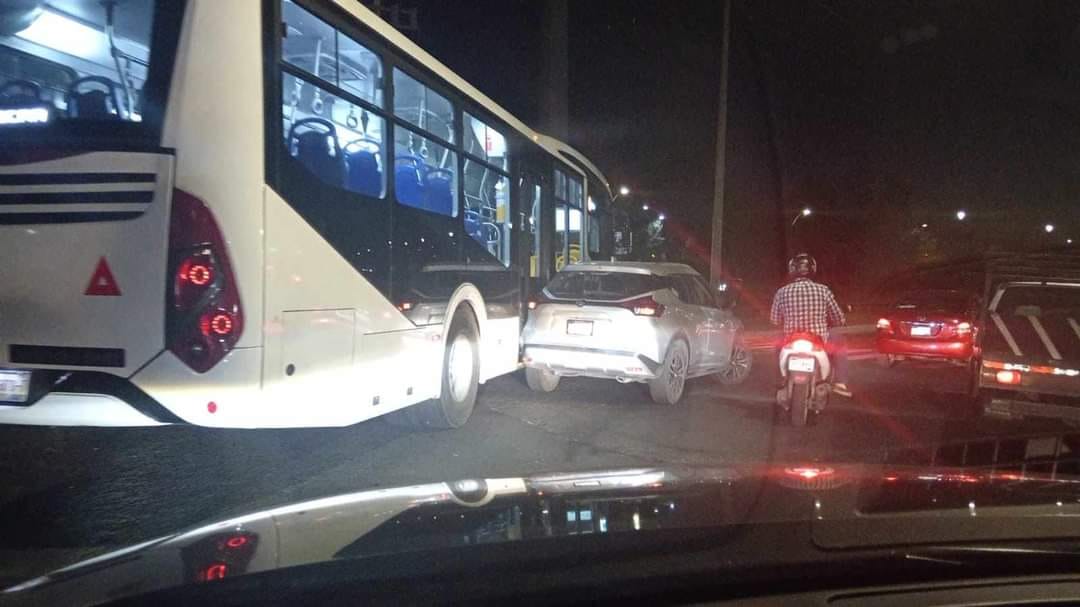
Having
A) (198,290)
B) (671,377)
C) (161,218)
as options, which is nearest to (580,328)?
(671,377)

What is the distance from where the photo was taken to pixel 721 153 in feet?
69.3

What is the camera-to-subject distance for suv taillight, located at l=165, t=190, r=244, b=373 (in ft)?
18.2

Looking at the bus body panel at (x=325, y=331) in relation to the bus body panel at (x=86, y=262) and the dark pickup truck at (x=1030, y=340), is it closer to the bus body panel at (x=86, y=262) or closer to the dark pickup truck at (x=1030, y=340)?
the bus body panel at (x=86, y=262)

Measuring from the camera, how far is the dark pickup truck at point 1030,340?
9047mm

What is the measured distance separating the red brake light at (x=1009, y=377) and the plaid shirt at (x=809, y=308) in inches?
59.6

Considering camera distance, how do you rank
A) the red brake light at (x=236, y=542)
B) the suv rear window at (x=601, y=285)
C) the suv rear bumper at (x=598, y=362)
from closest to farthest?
1. the red brake light at (x=236, y=542)
2. the suv rear bumper at (x=598, y=362)
3. the suv rear window at (x=601, y=285)

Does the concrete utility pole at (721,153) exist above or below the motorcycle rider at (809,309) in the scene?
above

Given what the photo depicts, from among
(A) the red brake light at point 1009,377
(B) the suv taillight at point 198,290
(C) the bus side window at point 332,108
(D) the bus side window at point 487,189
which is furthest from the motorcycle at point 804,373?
(B) the suv taillight at point 198,290

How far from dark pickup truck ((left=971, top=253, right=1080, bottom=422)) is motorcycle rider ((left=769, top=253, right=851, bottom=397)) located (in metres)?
1.35

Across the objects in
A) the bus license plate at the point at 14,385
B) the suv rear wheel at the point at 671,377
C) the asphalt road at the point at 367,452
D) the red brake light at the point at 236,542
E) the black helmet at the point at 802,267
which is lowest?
the asphalt road at the point at 367,452

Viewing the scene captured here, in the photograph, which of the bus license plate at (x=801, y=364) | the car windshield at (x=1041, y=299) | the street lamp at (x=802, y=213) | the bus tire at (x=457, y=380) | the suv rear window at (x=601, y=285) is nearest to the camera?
the bus tire at (x=457, y=380)

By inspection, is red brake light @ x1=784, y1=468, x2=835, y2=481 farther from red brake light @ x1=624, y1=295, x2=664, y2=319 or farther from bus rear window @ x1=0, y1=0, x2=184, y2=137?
red brake light @ x1=624, y1=295, x2=664, y2=319

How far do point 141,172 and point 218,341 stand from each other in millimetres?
1035

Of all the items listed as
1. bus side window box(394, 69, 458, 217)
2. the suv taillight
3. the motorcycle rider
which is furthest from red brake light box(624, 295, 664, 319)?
the suv taillight
